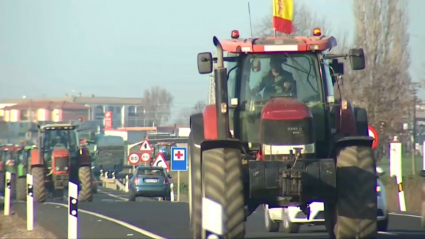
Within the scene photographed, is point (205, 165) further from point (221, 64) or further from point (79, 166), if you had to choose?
point (79, 166)

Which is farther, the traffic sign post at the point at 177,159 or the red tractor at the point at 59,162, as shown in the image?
the traffic sign post at the point at 177,159

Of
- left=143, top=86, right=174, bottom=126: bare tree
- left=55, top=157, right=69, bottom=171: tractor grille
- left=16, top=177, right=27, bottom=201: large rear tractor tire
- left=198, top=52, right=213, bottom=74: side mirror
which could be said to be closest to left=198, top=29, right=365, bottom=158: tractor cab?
left=198, top=52, right=213, bottom=74: side mirror

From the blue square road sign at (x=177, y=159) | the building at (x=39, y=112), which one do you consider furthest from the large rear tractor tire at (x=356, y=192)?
the building at (x=39, y=112)

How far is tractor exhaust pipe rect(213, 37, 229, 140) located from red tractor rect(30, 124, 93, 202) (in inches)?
735

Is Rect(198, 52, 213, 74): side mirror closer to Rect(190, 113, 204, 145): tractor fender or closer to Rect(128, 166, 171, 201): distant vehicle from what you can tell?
Rect(190, 113, 204, 145): tractor fender

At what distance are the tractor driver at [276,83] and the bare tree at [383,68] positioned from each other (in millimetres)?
28669

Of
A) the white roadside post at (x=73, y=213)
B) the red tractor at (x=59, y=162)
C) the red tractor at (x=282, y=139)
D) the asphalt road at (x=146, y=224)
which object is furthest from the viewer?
the red tractor at (x=59, y=162)

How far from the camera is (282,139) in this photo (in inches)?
472

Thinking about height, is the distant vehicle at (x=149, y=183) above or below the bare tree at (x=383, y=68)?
below

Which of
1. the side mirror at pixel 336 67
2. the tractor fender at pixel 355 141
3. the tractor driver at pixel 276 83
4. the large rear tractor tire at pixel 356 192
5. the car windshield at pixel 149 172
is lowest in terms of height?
the car windshield at pixel 149 172

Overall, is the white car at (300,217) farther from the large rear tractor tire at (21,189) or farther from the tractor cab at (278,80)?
the large rear tractor tire at (21,189)

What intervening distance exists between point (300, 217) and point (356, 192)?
4.79 metres

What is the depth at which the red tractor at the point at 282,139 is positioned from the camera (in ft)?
38.5

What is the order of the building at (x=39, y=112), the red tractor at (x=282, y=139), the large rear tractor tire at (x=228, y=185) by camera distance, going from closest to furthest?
the large rear tractor tire at (x=228, y=185)
the red tractor at (x=282, y=139)
the building at (x=39, y=112)
